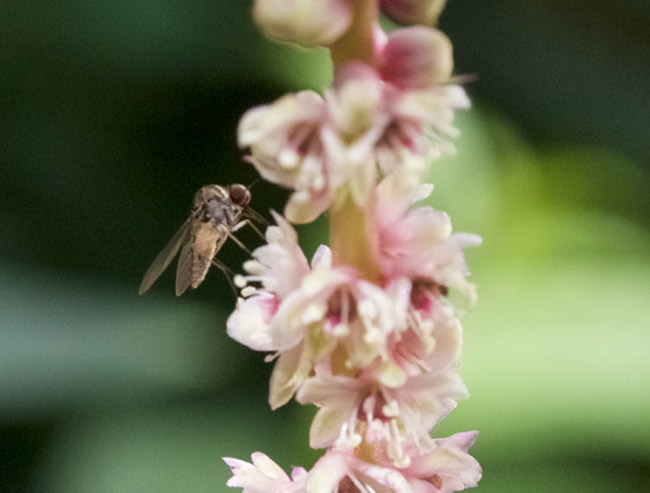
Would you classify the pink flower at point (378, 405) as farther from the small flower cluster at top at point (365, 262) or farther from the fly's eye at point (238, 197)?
the fly's eye at point (238, 197)

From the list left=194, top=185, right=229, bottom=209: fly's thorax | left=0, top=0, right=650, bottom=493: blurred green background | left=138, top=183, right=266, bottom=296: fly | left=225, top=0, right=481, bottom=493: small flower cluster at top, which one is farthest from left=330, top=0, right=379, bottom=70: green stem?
left=0, top=0, right=650, bottom=493: blurred green background

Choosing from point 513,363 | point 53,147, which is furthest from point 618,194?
point 53,147

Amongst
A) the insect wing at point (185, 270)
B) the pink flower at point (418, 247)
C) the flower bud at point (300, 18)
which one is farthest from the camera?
the insect wing at point (185, 270)

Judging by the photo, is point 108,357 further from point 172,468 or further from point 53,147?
point 53,147

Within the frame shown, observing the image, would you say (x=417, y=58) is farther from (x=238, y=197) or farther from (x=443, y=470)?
(x=238, y=197)

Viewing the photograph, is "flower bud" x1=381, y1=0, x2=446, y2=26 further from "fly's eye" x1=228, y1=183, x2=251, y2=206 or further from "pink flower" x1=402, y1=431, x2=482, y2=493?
"fly's eye" x1=228, y1=183, x2=251, y2=206

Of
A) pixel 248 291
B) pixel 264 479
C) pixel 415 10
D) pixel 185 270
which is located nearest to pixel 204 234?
pixel 185 270

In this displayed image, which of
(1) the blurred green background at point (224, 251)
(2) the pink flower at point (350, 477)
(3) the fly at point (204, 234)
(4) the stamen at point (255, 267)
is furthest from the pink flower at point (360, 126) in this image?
(1) the blurred green background at point (224, 251)
